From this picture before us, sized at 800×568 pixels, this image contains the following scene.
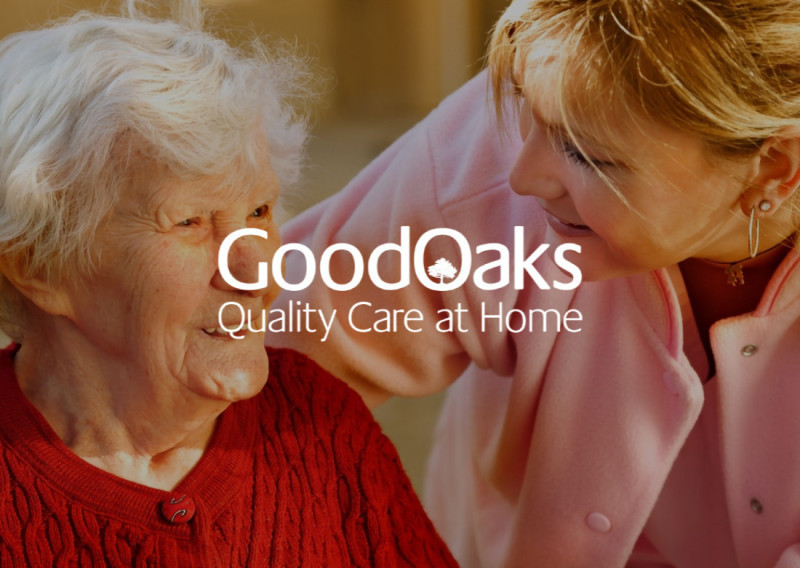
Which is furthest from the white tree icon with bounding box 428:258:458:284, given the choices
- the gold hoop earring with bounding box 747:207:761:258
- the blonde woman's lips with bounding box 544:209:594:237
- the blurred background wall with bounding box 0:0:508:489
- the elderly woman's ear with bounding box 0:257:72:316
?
the blurred background wall with bounding box 0:0:508:489

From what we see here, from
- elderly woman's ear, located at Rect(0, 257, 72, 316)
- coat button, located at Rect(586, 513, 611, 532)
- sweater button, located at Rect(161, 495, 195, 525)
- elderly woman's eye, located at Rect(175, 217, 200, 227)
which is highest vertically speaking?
elderly woman's eye, located at Rect(175, 217, 200, 227)

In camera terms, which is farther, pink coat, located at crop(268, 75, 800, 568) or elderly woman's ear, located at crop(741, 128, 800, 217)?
pink coat, located at crop(268, 75, 800, 568)

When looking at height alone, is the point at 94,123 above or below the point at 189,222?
above

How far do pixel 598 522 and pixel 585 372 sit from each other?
0.25m

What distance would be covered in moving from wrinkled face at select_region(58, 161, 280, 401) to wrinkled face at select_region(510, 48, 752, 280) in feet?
1.29

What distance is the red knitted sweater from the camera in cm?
131

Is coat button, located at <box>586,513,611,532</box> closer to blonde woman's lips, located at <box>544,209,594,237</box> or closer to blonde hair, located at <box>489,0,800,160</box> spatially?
blonde woman's lips, located at <box>544,209,594,237</box>

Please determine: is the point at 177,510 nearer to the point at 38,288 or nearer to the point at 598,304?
the point at 38,288

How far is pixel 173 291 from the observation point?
133cm

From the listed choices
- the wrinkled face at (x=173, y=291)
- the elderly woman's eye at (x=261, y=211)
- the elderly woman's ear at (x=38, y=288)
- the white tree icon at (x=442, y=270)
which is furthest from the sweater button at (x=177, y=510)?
the white tree icon at (x=442, y=270)

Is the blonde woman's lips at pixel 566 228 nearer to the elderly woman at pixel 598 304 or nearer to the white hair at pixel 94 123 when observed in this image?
the elderly woman at pixel 598 304

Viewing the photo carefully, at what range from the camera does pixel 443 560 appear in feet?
5.11

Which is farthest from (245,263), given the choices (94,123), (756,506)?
(756,506)

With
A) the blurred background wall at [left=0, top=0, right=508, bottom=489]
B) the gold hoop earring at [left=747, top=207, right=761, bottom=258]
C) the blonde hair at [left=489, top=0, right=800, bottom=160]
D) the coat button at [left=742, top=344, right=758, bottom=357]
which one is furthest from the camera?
the blurred background wall at [left=0, top=0, right=508, bottom=489]
